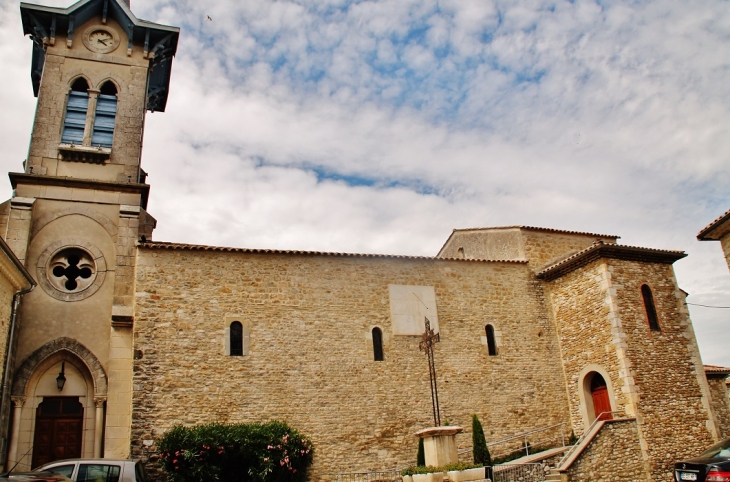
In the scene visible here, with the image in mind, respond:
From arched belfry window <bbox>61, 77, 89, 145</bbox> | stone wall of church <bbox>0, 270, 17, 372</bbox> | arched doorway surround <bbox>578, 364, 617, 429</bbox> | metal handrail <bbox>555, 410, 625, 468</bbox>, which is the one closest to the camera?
stone wall of church <bbox>0, 270, 17, 372</bbox>

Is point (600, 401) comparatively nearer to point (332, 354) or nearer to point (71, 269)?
point (332, 354)

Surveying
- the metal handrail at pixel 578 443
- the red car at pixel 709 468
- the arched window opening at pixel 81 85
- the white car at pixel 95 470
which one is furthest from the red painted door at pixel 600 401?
the arched window opening at pixel 81 85

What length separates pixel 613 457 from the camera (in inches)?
611

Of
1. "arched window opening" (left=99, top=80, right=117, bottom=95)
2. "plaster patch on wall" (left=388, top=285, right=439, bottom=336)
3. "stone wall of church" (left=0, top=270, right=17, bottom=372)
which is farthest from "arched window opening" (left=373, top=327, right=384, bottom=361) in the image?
"arched window opening" (left=99, top=80, right=117, bottom=95)

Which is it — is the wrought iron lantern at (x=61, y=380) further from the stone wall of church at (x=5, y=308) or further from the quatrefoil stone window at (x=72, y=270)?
the quatrefoil stone window at (x=72, y=270)

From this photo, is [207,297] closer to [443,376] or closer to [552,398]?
[443,376]

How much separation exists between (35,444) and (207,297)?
5.38m

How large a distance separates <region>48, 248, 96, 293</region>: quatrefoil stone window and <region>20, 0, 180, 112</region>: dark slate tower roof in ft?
23.5

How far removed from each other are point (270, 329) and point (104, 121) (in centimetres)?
840

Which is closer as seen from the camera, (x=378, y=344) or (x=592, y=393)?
(x=378, y=344)

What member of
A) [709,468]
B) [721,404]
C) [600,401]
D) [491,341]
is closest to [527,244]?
[491,341]

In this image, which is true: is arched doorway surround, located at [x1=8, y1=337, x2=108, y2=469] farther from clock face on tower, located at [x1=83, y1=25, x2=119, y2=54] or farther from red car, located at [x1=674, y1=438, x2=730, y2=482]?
red car, located at [x1=674, y1=438, x2=730, y2=482]

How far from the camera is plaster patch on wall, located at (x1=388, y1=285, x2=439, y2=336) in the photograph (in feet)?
59.0

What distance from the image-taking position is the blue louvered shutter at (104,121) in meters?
17.9
